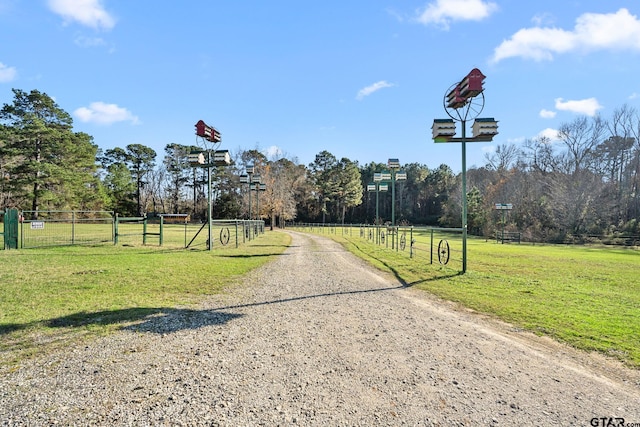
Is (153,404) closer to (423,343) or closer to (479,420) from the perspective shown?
(479,420)

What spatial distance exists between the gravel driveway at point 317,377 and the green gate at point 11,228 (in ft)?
46.1

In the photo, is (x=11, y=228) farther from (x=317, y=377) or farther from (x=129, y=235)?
(x=317, y=377)

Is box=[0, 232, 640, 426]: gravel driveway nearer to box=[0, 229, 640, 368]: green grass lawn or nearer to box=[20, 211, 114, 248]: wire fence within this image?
box=[0, 229, 640, 368]: green grass lawn

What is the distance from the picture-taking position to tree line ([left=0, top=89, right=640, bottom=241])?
3941cm

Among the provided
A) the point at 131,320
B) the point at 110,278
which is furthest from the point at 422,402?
the point at 110,278

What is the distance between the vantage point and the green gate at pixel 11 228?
14.8 m

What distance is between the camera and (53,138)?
40469 millimetres

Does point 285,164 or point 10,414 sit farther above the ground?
point 285,164

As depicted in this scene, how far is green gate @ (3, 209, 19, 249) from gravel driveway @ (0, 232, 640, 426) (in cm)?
1406

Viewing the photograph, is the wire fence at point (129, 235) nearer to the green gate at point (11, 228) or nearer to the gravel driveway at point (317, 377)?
the green gate at point (11, 228)

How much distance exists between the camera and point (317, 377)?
3.53 m

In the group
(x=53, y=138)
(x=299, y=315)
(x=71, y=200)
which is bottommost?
(x=299, y=315)

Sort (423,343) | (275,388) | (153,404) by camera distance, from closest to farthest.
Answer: (153,404) → (275,388) → (423,343)

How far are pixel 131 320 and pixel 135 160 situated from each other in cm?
7460
